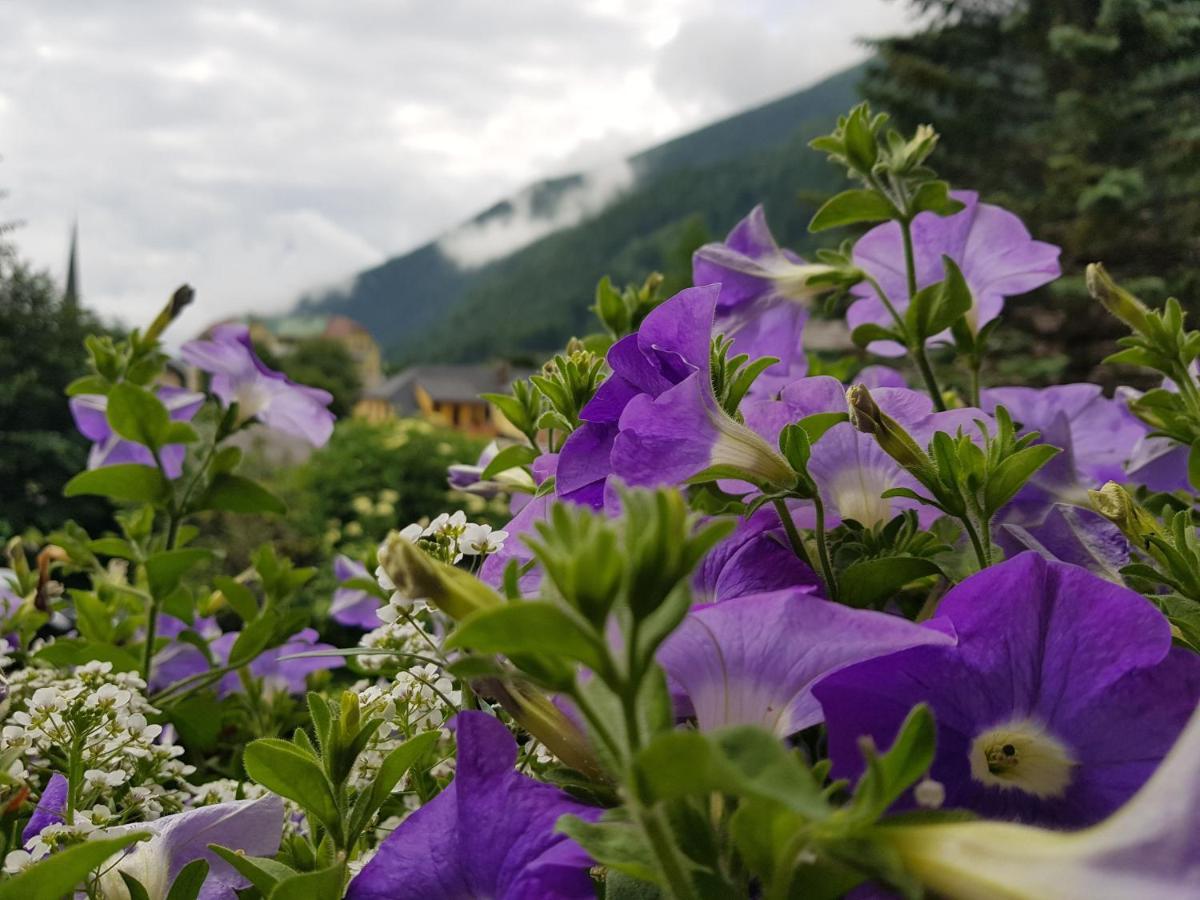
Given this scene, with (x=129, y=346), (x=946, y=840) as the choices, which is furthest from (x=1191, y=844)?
(x=129, y=346)

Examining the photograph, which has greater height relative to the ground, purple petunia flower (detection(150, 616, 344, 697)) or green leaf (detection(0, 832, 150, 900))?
green leaf (detection(0, 832, 150, 900))

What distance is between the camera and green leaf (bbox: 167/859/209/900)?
430 mm

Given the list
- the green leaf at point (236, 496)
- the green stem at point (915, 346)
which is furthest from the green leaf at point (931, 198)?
the green leaf at point (236, 496)

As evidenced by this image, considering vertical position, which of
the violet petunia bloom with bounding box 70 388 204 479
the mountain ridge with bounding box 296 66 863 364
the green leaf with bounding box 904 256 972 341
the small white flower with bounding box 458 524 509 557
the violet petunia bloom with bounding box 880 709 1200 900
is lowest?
the violet petunia bloom with bounding box 880 709 1200 900

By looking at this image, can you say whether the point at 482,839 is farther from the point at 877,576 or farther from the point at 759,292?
the point at 759,292

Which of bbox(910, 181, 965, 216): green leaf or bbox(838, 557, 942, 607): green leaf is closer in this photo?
bbox(838, 557, 942, 607): green leaf

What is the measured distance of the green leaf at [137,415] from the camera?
92 centimetres

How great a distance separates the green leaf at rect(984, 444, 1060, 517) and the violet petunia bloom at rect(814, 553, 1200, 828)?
0.32 feet

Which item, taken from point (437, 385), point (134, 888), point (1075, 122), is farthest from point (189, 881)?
point (437, 385)

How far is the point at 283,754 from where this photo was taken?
43 cm

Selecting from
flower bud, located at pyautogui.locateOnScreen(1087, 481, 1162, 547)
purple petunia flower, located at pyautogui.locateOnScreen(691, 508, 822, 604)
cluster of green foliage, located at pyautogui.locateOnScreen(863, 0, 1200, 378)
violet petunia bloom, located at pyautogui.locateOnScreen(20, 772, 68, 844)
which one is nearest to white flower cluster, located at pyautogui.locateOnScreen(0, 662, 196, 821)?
violet petunia bloom, located at pyautogui.locateOnScreen(20, 772, 68, 844)

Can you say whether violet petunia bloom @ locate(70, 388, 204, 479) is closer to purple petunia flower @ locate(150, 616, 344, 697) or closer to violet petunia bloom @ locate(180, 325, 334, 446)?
violet petunia bloom @ locate(180, 325, 334, 446)

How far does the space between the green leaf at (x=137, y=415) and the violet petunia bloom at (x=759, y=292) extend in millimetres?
552

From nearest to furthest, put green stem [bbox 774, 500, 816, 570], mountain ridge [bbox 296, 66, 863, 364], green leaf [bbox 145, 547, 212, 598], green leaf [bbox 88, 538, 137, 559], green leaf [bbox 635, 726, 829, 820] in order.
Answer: green leaf [bbox 635, 726, 829, 820] → green stem [bbox 774, 500, 816, 570] → green leaf [bbox 145, 547, 212, 598] → green leaf [bbox 88, 538, 137, 559] → mountain ridge [bbox 296, 66, 863, 364]
